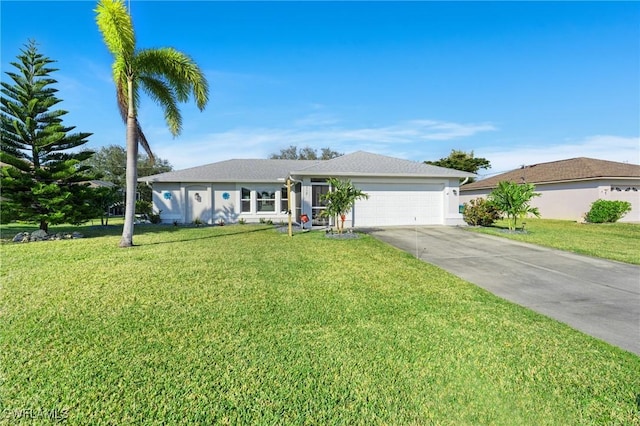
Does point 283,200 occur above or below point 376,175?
below

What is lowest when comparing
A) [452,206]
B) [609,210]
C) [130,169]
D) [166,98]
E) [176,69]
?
[609,210]

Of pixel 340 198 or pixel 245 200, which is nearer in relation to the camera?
pixel 340 198

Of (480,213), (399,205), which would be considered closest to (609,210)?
(480,213)

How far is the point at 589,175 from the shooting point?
18.4 m

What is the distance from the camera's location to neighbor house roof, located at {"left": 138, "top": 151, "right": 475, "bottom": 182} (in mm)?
14938

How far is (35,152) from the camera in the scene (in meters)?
12.0

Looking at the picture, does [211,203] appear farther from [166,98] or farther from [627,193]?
[627,193]

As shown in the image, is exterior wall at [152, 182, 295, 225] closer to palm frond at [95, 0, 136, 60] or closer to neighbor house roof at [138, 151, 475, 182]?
neighbor house roof at [138, 151, 475, 182]

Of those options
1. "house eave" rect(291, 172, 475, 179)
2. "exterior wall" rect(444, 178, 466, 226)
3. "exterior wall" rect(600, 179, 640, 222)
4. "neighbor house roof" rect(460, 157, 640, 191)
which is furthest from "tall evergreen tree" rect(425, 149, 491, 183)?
"house eave" rect(291, 172, 475, 179)

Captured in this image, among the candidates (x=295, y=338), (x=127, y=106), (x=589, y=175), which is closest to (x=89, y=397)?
(x=295, y=338)

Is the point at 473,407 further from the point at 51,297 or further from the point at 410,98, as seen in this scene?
the point at 410,98

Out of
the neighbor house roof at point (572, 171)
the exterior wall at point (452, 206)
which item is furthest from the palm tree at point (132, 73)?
the neighbor house roof at point (572, 171)

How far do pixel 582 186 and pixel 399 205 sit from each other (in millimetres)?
13369

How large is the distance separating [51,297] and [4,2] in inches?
327
